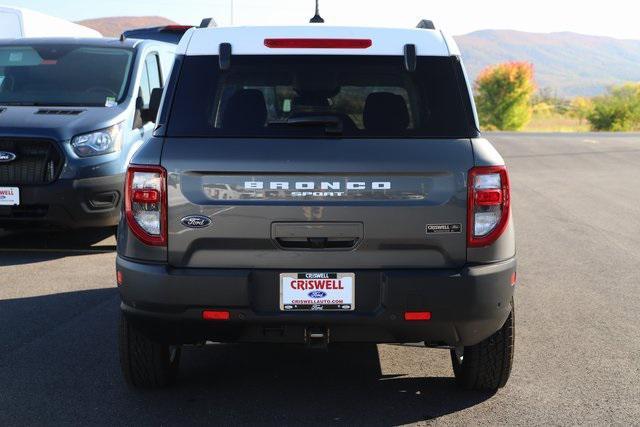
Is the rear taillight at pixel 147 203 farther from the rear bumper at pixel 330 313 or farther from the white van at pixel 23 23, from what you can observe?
the white van at pixel 23 23

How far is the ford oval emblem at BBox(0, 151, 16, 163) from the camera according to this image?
8.28 m

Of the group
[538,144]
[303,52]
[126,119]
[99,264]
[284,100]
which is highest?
[303,52]

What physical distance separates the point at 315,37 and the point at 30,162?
16.2ft

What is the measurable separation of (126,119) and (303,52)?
502cm

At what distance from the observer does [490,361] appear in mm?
4488

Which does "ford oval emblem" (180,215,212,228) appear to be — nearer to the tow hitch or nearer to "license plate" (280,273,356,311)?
"license plate" (280,273,356,311)

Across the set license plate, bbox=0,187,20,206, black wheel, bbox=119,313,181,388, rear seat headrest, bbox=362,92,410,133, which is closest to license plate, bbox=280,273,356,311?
rear seat headrest, bbox=362,92,410,133

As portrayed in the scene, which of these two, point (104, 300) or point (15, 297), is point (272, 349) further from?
point (15, 297)

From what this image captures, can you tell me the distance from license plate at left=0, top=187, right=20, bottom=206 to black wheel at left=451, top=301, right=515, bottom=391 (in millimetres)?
5110

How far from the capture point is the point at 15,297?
6.80 metres

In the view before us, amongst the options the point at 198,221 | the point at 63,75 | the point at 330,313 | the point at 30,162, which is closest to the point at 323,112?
the point at 198,221

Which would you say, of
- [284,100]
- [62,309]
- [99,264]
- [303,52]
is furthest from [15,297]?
[303,52]

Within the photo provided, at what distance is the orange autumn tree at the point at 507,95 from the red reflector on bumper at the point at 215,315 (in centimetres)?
5516

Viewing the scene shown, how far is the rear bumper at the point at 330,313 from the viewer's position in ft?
12.9
